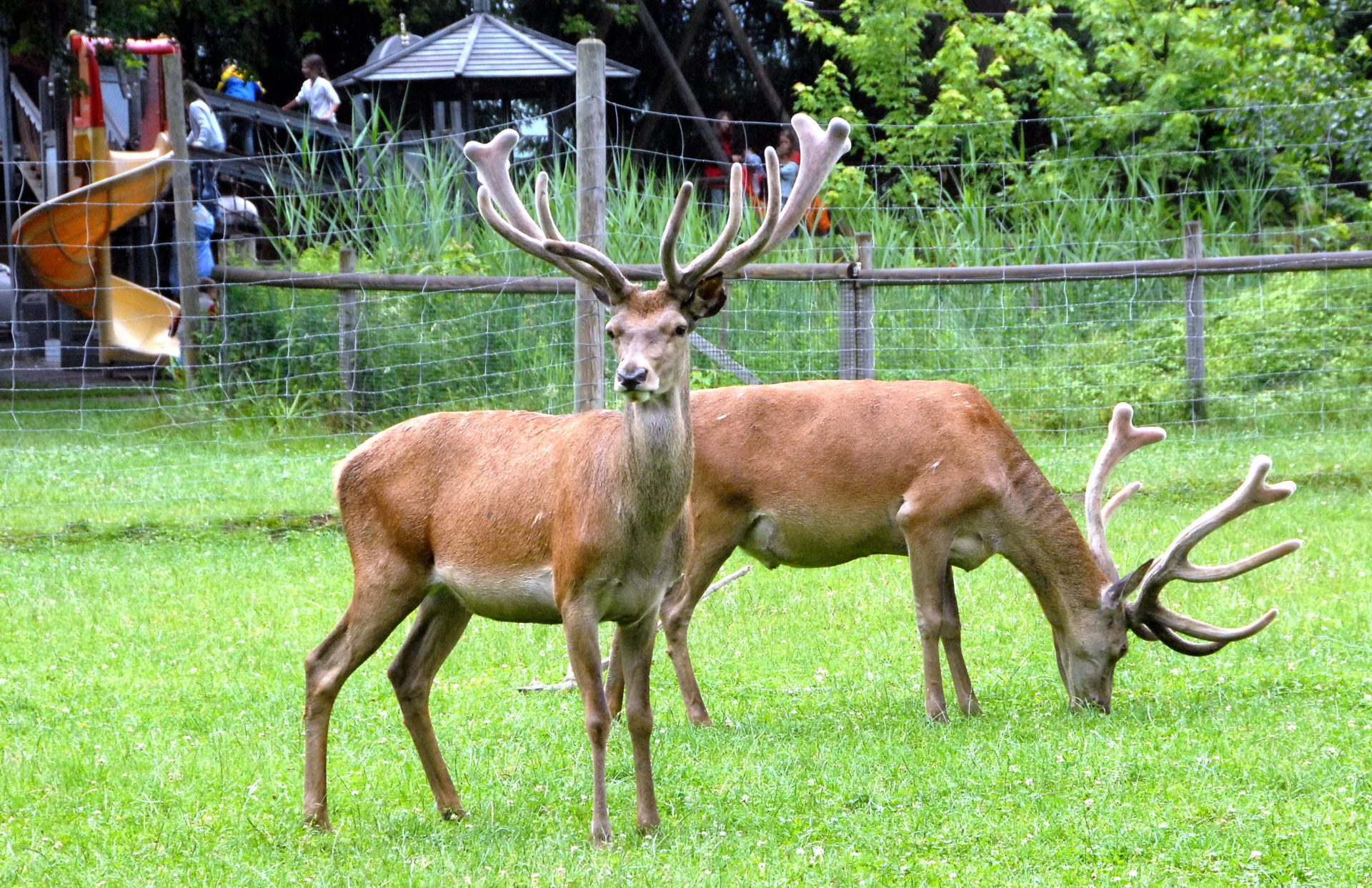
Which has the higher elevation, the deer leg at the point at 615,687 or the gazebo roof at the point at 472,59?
the gazebo roof at the point at 472,59

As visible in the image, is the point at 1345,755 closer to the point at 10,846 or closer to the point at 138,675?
the point at 10,846

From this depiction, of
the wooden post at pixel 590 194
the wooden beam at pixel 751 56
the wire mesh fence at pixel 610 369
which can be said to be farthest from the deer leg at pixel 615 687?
the wooden beam at pixel 751 56

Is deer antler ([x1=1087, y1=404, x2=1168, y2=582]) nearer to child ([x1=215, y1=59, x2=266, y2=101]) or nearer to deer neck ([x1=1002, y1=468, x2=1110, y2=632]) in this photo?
deer neck ([x1=1002, y1=468, x2=1110, y2=632])

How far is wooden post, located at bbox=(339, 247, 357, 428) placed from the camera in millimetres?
12898

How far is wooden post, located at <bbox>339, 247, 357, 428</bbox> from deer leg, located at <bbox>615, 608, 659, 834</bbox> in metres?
7.83

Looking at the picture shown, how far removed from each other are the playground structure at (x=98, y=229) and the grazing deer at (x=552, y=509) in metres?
10.1

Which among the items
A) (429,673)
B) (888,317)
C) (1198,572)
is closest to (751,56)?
(888,317)

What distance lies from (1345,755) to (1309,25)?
1130 cm

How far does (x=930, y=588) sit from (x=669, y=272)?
249 centimetres

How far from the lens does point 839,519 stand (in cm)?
738

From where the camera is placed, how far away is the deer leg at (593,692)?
5215mm

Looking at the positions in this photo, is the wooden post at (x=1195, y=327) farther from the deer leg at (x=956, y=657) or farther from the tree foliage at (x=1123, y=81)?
the deer leg at (x=956, y=657)

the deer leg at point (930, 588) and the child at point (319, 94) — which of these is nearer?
the deer leg at point (930, 588)

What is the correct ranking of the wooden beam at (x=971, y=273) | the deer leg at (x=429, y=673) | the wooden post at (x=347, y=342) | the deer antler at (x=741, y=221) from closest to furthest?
the deer antler at (x=741, y=221) < the deer leg at (x=429, y=673) < the wooden beam at (x=971, y=273) < the wooden post at (x=347, y=342)
